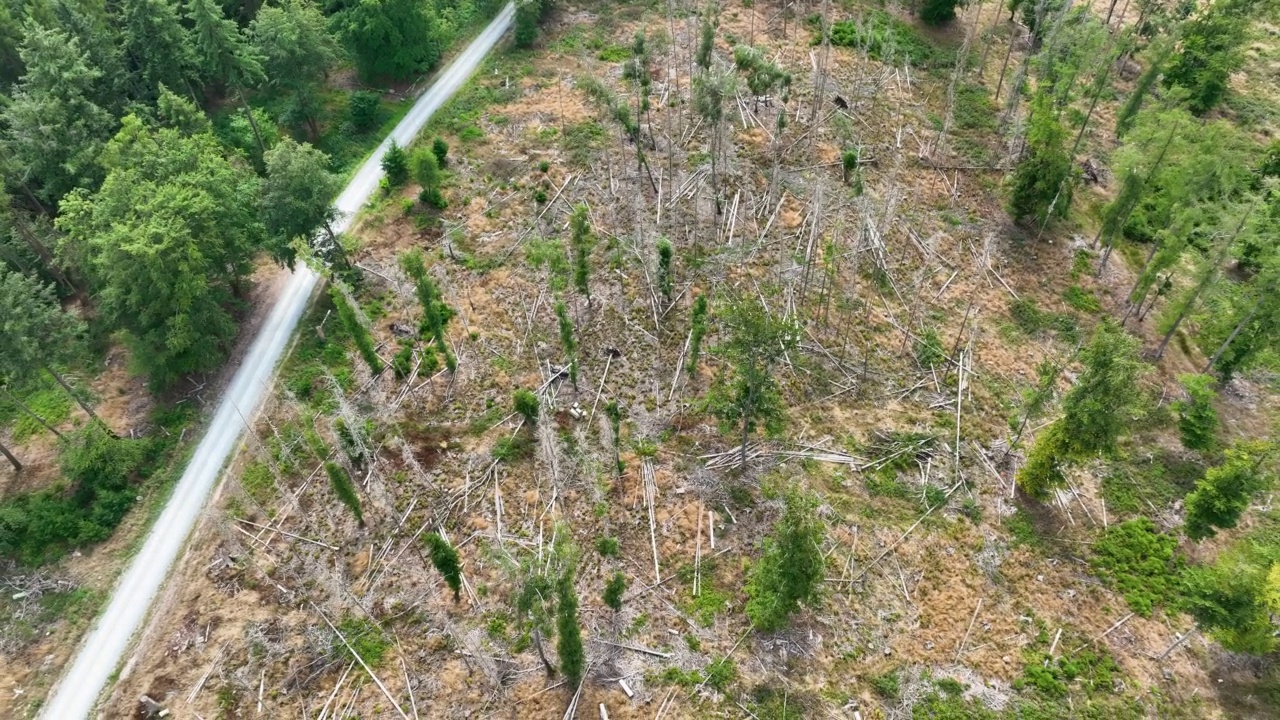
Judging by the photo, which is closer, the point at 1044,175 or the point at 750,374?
the point at 750,374

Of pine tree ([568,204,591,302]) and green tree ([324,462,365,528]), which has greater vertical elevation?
pine tree ([568,204,591,302])

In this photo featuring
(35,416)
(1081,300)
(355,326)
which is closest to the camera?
(35,416)

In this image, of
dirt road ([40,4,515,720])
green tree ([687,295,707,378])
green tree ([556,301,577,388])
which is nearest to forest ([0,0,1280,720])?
green tree ([687,295,707,378])

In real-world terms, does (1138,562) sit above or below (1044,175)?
below

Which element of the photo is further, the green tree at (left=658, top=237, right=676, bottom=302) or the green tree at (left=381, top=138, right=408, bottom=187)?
the green tree at (left=381, top=138, right=408, bottom=187)

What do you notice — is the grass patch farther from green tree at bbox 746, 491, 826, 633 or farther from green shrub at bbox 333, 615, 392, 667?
green shrub at bbox 333, 615, 392, 667

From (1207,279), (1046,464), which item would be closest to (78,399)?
(1046,464)

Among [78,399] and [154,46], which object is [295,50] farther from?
[78,399]
